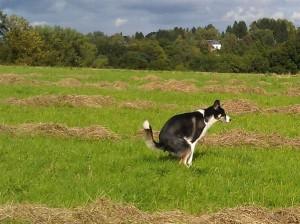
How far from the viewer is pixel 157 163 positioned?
472 inches

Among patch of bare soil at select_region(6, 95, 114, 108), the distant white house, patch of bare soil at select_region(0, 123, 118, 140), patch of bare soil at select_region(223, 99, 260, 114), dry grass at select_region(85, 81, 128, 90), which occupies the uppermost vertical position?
the distant white house

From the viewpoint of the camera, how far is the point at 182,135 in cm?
1223

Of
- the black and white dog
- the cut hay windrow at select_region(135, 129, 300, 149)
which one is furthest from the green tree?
the black and white dog

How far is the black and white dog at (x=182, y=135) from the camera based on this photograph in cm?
1196

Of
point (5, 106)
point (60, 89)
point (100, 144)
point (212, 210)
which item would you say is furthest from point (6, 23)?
point (212, 210)

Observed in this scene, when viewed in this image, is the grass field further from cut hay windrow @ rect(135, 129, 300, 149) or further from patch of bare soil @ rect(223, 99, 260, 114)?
patch of bare soil @ rect(223, 99, 260, 114)

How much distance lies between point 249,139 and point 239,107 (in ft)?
26.4

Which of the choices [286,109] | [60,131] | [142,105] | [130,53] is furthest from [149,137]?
[130,53]

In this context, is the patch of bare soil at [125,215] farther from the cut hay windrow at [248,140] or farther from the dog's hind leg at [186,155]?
the cut hay windrow at [248,140]

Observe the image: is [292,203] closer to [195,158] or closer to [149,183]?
[149,183]

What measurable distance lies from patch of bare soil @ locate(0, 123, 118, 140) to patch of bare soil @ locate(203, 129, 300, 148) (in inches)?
122

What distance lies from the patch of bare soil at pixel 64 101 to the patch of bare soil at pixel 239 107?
18.0ft

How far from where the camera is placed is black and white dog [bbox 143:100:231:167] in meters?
12.0

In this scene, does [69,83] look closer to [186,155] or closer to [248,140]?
[248,140]
